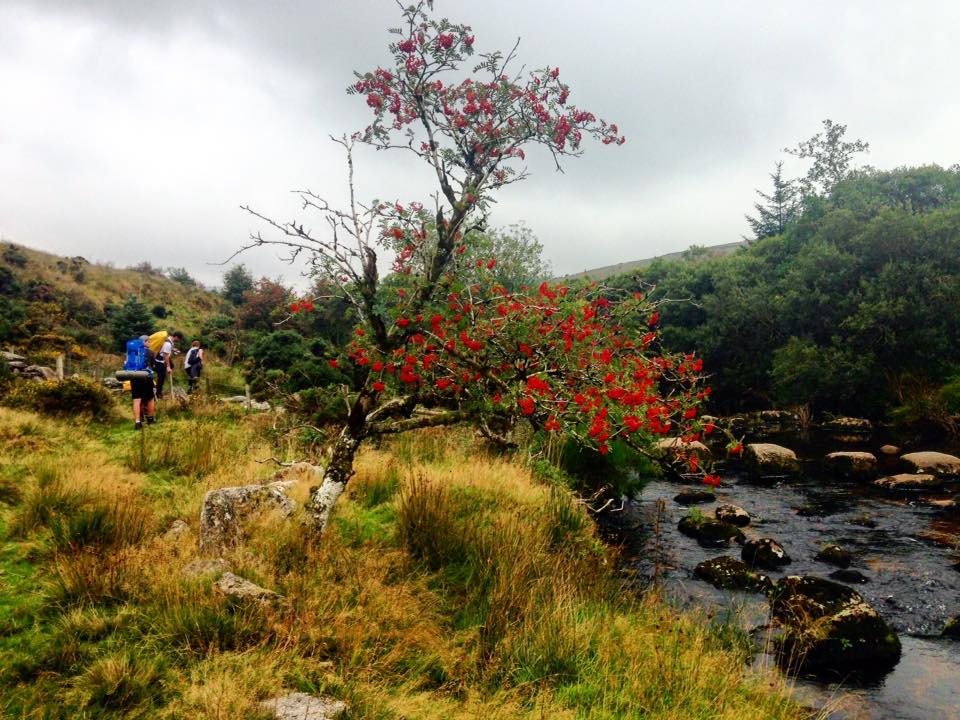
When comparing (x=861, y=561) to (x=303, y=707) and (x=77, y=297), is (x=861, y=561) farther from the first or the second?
(x=77, y=297)

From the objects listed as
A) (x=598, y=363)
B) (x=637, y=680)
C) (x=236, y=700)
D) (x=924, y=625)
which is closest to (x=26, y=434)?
(x=236, y=700)

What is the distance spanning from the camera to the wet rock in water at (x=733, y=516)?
458 inches

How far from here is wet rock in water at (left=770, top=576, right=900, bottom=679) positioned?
6262 millimetres

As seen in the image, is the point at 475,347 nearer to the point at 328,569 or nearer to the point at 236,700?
the point at 328,569

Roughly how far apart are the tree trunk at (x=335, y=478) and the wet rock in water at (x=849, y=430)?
2223cm

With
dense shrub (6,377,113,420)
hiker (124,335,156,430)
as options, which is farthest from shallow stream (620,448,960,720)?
dense shrub (6,377,113,420)

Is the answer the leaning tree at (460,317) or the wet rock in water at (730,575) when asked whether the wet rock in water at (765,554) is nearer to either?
the wet rock in water at (730,575)

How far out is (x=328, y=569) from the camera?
4.62 meters

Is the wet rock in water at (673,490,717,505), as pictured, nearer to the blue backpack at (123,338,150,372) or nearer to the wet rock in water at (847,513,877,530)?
the wet rock in water at (847,513,877,530)

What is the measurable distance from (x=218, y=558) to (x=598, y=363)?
4033 millimetres

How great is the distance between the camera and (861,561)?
9523 millimetres

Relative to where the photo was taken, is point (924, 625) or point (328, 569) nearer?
point (328, 569)

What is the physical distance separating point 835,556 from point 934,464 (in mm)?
8764

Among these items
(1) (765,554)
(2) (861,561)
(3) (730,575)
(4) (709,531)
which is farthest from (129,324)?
(2) (861,561)
